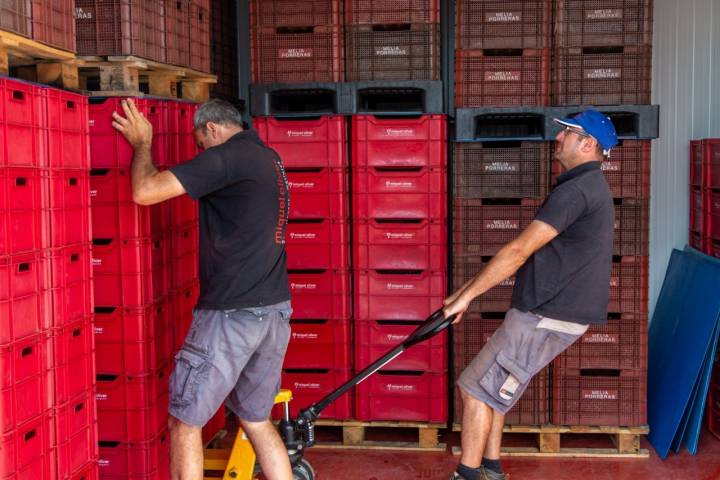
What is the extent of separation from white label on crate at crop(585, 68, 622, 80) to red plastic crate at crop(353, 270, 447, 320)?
1.88 m

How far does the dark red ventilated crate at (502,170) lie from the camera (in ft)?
23.3

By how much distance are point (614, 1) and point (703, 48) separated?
192 cm

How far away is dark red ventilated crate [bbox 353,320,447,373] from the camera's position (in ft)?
23.8

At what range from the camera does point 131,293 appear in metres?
5.65

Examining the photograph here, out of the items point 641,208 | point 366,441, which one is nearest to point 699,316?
point 641,208

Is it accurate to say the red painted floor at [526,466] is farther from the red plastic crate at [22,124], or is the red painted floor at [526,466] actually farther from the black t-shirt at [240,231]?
the red plastic crate at [22,124]

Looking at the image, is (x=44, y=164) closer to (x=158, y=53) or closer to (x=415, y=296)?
(x=158, y=53)

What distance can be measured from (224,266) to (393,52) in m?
2.73

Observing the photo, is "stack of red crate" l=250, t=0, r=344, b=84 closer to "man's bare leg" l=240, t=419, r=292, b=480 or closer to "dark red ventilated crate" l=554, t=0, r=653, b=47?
"dark red ventilated crate" l=554, t=0, r=653, b=47

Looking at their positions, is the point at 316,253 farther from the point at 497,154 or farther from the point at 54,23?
the point at 54,23

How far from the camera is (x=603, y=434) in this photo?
25.8 ft

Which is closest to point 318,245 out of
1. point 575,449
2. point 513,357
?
point 513,357

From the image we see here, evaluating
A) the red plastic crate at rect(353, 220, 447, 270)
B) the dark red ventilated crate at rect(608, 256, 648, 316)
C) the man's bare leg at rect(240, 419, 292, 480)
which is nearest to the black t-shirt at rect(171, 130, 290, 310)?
the man's bare leg at rect(240, 419, 292, 480)

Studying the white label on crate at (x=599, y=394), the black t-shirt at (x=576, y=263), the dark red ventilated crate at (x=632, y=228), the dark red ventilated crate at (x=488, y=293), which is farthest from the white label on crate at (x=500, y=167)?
the white label on crate at (x=599, y=394)
